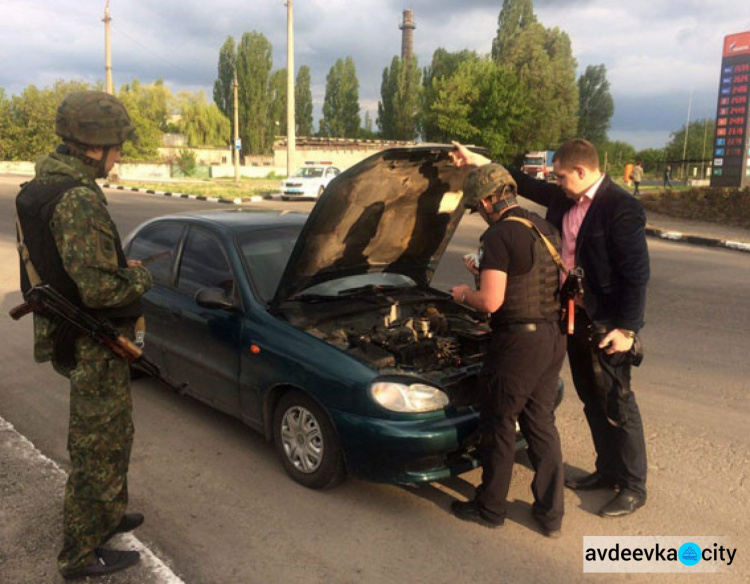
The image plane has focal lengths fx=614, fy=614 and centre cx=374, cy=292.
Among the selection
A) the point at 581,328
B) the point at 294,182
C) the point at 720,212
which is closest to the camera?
the point at 581,328

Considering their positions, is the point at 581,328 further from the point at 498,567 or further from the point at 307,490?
the point at 307,490

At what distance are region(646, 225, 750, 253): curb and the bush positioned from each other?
Result: 324cm

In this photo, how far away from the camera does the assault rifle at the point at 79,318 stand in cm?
245

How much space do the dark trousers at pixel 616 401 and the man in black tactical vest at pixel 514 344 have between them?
279mm

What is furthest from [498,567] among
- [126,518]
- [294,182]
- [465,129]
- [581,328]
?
[465,129]

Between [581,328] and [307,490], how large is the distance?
5.67ft

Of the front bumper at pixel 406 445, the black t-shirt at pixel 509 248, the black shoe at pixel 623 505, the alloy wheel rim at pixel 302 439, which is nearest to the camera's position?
the black t-shirt at pixel 509 248

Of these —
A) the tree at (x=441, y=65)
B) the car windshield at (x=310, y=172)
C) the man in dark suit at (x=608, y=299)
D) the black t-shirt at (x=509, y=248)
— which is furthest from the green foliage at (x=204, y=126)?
the black t-shirt at (x=509, y=248)

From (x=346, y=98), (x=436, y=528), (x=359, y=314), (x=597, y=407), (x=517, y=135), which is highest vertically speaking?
(x=346, y=98)

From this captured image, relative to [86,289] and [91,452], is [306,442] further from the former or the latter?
[86,289]

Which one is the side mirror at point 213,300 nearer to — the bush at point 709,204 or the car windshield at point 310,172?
the bush at point 709,204

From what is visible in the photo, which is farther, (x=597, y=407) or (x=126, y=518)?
(x=597, y=407)

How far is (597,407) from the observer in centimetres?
340

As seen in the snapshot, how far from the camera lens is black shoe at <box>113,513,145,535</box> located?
289 cm
